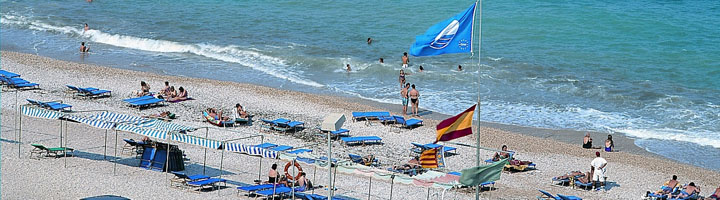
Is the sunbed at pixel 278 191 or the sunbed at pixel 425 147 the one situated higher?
the sunbed at pixel 425 147

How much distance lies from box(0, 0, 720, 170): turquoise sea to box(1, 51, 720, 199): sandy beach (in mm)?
2468

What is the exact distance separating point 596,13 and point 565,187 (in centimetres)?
3128

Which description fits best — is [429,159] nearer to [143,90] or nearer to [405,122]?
[405,122]

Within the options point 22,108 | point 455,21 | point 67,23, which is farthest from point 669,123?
point 67,23

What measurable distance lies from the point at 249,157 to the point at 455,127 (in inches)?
346

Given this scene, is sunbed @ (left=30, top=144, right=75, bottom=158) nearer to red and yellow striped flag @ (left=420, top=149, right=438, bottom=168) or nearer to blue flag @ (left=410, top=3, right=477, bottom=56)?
red and yellow striped flag @ (left=420, top=149, right=438, bottom=168)

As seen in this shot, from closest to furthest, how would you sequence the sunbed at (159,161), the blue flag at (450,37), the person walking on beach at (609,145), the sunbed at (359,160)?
the blue flag at (450,37) < the sunbed at (159,161) < the sunbed at (359,160) < the person walking on beach at (609,145)

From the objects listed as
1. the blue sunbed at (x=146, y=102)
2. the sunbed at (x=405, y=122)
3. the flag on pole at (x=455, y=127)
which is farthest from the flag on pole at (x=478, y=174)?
the blue sunbed at (x=146, y=102)

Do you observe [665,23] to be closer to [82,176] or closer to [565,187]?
[565,187]

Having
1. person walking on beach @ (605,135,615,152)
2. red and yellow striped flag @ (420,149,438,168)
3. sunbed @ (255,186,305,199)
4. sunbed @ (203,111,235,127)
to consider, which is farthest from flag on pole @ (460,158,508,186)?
sunbed @ (203,111,235,127)

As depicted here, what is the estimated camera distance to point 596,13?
4891 centimetres

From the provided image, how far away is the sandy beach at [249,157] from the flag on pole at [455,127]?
3.43 metres

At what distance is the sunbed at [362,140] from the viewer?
21875mm

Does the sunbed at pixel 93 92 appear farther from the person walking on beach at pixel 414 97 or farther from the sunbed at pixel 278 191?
the sunbed at pixel 278 191
